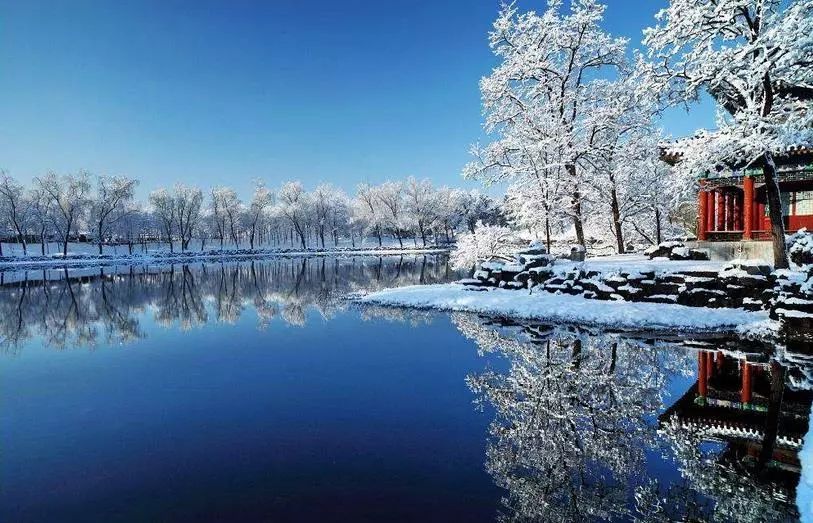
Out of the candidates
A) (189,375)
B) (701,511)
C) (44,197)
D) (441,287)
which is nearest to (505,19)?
(441,287)

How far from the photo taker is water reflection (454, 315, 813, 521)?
5.08m

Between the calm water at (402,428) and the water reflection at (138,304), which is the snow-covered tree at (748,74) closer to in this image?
the calm water at (402,428)

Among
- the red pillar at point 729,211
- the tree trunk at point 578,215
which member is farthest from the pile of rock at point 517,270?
the red pillar at point 729,211

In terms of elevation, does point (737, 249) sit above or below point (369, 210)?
below

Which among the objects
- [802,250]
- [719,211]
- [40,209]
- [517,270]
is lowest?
[517,270]

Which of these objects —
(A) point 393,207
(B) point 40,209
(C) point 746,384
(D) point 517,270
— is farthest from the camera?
(A) point 393,207

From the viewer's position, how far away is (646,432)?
274 inches

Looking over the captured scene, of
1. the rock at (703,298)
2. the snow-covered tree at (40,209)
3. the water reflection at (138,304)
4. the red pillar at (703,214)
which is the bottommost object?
the water reflection at (138,304)

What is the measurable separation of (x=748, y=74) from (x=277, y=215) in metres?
94.8

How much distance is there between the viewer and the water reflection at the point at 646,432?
5.08 meters

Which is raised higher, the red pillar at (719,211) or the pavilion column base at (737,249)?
the red pillar at (719,211)

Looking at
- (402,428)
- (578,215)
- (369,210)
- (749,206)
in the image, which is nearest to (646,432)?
(402,428)

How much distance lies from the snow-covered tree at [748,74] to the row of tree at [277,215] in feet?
215

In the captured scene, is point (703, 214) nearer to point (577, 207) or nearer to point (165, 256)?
point (577, 207)
